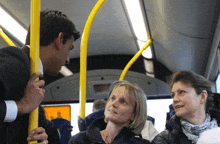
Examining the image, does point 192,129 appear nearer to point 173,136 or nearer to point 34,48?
point 173,136

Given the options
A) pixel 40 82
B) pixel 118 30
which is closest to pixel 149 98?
pixel 118 30

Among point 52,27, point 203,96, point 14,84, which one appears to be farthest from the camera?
point 203,96

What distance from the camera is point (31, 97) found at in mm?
1186

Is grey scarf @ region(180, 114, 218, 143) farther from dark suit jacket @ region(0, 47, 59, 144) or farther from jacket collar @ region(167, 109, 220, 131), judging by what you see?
dark suit jacket @ region(0, 47, 59, 144)

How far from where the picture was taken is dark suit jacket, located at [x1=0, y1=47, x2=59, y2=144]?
110 centimetres

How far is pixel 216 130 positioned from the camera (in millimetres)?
773

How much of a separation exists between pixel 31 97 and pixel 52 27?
0.45 m

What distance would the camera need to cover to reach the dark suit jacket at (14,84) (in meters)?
1.10

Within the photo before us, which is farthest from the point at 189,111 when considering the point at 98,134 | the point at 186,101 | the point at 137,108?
the point at 98,134

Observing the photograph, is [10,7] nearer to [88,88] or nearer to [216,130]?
[88,88]

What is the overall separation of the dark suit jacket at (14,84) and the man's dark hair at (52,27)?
16 centimetres

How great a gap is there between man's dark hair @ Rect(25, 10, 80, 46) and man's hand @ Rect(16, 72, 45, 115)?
28cm

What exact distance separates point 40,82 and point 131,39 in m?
4.00

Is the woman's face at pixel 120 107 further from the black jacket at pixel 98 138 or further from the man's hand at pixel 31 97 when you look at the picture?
the man's hand at pixel 31 97
